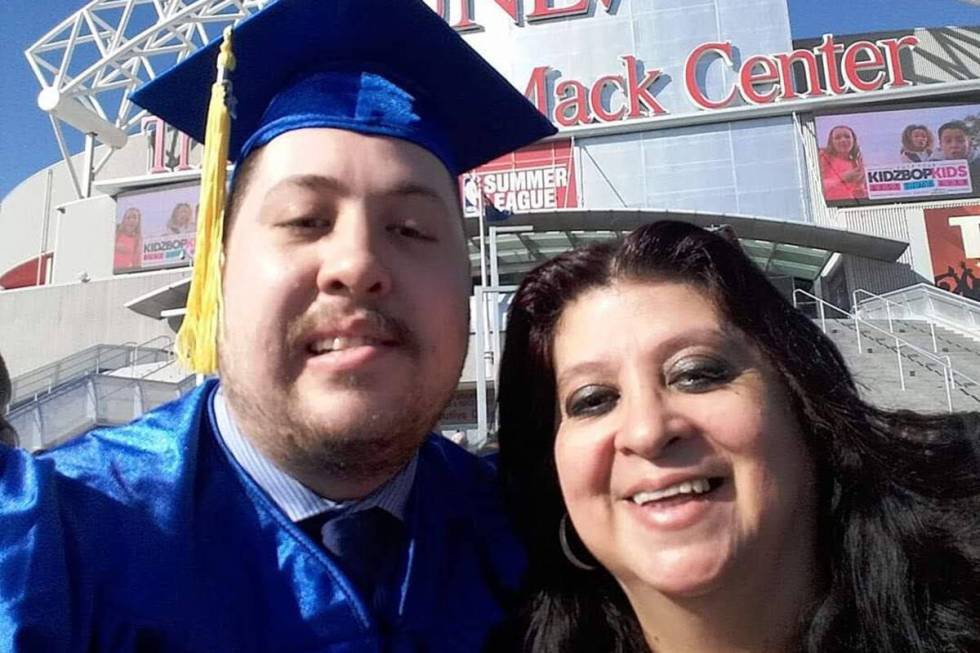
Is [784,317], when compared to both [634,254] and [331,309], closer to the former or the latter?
[634,254]

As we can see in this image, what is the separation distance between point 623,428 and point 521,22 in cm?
2364

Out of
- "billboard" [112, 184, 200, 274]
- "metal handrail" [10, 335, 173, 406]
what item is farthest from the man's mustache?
"billboard" [112, 184, 200, 274]

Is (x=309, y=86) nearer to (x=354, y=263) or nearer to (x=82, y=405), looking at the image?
(x=354, y=263)

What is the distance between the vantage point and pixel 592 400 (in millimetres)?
1750

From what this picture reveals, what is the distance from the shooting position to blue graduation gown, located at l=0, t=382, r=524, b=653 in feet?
3.93

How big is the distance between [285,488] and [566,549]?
31.5 inches

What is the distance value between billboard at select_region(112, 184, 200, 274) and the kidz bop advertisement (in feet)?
29.8

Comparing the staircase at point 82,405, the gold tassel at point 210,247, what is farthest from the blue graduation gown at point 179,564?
the staircase at point 82,405

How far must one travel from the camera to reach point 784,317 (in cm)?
185

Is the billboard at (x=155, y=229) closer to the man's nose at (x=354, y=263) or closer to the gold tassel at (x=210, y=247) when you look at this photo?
the gold tassel at (x=210, y=247)

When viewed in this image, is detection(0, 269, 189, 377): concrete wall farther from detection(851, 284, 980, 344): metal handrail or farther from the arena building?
detection(851, 284, 980, 344): metal handrail

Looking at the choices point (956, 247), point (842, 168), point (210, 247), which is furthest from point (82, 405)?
point (956, 247)

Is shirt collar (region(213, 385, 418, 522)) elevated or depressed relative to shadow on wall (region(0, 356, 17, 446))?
depressed

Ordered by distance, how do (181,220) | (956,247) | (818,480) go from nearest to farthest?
(818,480) → (956,247) → (181,220)
